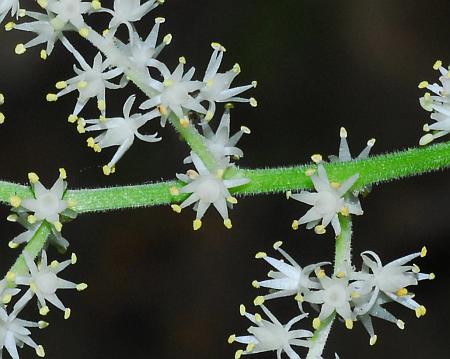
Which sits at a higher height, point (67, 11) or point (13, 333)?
point (67, 11)

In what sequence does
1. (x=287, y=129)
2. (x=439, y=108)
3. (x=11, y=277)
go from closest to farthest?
(x=11, y=277) → (x=439, y=108) → (x=287, y=129)

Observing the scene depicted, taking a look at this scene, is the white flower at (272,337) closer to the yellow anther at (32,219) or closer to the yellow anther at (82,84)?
the yellow anther at (32,219)

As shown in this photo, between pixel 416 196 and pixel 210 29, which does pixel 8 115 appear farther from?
pixel 416 196

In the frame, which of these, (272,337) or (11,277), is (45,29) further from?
(272,337)

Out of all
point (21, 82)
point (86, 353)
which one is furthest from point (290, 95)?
point (86, 353)

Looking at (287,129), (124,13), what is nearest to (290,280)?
(124,13)

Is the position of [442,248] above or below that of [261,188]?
above
